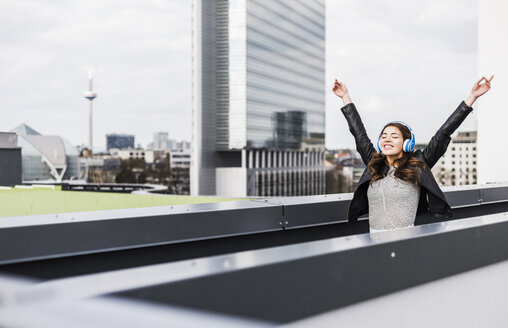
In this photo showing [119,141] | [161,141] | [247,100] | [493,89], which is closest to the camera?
[493,89]

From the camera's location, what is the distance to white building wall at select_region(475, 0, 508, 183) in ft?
30.1

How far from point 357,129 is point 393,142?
0.51 meters

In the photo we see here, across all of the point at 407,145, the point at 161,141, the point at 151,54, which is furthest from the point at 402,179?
the point at 161,141

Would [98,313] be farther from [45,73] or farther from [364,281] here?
[45,73]

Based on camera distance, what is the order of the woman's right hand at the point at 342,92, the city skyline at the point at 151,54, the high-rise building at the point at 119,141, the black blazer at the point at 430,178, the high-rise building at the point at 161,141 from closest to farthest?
1. the black blazer at the point at 430,178
2. the woman's right hand at the point at 342,92
3. the city skyline at the point at 151,54
4. the high-rise building at the point at 161,141
5. the high-rise building at the point at 119,141

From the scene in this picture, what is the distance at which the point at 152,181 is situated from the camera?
351 ft

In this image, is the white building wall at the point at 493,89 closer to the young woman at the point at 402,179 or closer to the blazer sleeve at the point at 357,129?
the young woman at the point at 402,179

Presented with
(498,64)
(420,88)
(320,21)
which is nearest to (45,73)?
(320,21)

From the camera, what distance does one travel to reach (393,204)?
11.9 ft

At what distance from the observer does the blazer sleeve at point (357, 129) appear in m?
4.18

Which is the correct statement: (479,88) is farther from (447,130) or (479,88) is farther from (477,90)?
(447,130)

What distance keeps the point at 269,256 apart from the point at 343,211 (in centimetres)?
259

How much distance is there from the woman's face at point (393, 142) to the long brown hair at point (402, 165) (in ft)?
0.10

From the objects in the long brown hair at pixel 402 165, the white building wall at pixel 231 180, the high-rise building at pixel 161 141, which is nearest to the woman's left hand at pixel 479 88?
the long brown hair at pixel 402 165
